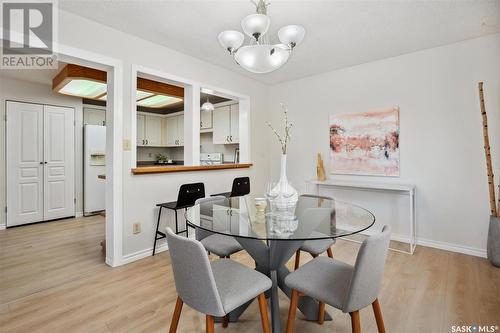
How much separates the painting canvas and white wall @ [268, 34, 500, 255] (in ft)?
0.32

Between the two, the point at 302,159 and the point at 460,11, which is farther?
the point at 302,159

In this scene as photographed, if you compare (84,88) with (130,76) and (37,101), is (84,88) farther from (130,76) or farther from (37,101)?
(130,76)

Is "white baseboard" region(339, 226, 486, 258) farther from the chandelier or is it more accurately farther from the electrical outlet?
the electrical outlet

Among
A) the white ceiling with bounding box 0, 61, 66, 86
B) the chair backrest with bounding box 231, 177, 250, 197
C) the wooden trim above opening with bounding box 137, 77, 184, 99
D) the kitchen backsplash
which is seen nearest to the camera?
the chair backrest with bounding box 231, 177, 250, 197

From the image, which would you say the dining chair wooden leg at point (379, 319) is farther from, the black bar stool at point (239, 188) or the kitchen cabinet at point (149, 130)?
the kitchen cabinet at point (149, 130)

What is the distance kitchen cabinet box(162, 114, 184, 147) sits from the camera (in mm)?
6188

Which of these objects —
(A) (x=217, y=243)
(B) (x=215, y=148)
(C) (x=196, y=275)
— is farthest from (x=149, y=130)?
(C) (x=196, y=275)

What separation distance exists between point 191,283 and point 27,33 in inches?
→ 100

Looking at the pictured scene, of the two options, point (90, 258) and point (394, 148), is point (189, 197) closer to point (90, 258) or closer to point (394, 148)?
point (90, 258)

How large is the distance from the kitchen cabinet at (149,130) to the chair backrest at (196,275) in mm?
5369

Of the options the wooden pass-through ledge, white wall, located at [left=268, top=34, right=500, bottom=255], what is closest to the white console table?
white wall, located at [left=268, top=34, right=500, bottom=255]

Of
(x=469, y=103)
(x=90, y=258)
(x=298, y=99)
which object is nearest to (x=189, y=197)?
(x=90, y=258)

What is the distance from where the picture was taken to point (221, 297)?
128cm

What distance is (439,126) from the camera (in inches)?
121
